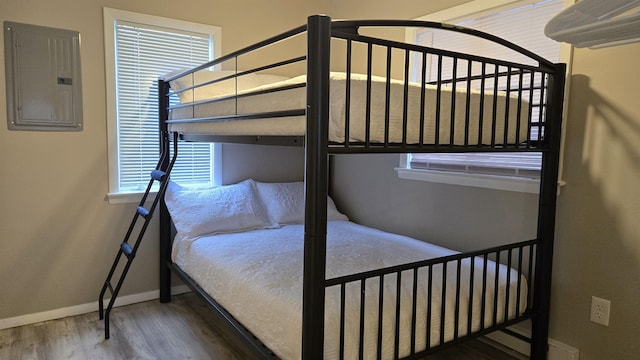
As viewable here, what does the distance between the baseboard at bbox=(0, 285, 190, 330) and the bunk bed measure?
0.61m

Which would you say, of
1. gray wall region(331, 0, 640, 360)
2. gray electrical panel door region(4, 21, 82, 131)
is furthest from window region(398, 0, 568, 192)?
gray electrical panel door region(4, 21, 82, 131)

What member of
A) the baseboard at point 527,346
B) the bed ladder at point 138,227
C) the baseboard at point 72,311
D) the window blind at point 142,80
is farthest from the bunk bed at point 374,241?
the baseboard at point 72,311

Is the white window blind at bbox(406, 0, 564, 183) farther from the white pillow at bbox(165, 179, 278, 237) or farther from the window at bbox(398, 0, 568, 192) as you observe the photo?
the white pillow at bbox(165, 179, 278, 237)

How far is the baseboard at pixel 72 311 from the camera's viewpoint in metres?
2.56

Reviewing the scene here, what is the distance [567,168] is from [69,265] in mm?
2876

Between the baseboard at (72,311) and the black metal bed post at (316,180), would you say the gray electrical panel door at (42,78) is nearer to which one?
the baseboard at (72,311)

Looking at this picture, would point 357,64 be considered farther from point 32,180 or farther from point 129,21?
point 32,180

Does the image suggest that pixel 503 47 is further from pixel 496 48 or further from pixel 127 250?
pixel 127 250

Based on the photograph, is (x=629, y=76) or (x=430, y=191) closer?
(x=629, y=76)

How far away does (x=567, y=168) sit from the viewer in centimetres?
210

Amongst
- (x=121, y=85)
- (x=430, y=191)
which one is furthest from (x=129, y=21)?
(x=430, y=191)

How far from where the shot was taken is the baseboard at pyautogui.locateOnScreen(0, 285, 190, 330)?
2.56m

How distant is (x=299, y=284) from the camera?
71.3 inches

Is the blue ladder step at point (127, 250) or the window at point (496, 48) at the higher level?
the window at point (496, 48)
